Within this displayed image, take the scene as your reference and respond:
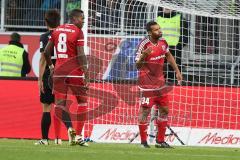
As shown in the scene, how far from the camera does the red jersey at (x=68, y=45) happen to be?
1404 cm

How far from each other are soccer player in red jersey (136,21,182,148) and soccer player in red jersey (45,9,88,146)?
126 cm

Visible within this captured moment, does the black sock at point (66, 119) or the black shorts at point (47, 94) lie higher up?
the black shorts at point (47, 94)

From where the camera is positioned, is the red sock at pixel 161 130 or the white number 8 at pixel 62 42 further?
the red sock at pixel 161 130

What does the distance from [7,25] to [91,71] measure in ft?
22.5

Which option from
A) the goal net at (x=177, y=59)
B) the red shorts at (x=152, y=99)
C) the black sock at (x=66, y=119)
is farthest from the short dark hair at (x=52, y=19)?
the goal net at (x=177, y=59)

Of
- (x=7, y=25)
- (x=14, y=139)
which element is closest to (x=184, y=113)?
(x=14, y=139)

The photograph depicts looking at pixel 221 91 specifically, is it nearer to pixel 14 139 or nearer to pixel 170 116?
pixel 170 116

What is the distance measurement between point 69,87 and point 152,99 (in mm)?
1561

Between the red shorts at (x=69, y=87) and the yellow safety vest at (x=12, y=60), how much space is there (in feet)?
13.4

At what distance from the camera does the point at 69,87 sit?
14.2 meters

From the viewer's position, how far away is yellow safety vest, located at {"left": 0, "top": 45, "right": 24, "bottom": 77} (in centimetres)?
1836

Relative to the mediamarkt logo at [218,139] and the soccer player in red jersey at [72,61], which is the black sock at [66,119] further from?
the mediamarkt logo at [218,139]

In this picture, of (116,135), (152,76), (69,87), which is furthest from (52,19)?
(116,135)

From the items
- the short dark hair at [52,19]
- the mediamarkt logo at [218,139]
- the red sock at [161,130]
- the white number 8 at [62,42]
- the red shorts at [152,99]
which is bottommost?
the mediamarkt logo at [218,139]
